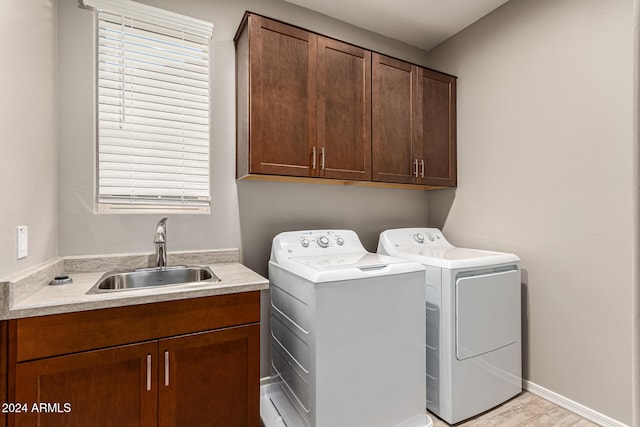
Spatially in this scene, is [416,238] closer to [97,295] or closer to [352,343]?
[352,343]

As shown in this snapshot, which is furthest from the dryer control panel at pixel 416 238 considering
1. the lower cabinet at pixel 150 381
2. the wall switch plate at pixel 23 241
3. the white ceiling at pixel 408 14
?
the wall switch plate at pixel 23 241

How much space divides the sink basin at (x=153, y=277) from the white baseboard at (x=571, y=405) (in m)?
2.23

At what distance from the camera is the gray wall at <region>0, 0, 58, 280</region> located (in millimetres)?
1200

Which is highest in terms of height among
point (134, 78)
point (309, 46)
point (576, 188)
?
point (309, 46)

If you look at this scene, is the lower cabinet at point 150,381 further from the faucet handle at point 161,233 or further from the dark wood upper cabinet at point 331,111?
the dark wood upper cabinet at point 331,111

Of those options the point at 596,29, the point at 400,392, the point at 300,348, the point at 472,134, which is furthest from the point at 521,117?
the point at 300,348

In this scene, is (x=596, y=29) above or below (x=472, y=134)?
above

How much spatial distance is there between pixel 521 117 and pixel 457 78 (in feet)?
2.38

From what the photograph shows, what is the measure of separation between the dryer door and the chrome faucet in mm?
1718

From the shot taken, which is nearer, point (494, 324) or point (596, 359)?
point (596, 359)

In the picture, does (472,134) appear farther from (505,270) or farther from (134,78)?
(134,78)

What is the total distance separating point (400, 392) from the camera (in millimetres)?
1700

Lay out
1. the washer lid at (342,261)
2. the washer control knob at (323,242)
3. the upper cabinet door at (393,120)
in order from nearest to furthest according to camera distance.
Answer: the washer lid at (342,261) < the washer control knob at (323,242) < the upper cabinet door at (393,120)

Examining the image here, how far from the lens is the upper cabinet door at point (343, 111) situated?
2.04 m
